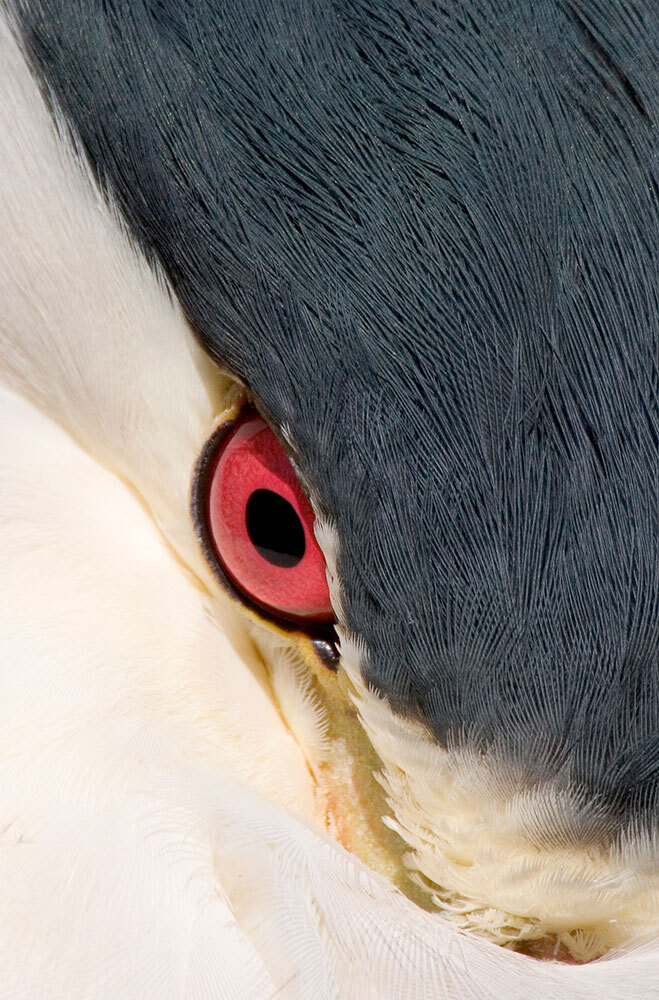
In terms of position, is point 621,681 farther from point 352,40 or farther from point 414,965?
point 352,40

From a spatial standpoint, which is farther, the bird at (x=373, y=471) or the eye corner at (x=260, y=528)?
the eye corner at (x=260, y=528)

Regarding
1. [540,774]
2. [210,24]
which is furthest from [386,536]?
[210,24]

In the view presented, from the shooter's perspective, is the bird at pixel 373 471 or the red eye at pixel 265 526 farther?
the red eye at pixel 265 526

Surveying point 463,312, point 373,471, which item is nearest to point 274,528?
point 373,471

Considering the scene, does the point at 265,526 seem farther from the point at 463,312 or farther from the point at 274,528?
the point at 463,312
